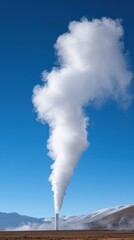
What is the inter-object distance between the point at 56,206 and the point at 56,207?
0.47 meters

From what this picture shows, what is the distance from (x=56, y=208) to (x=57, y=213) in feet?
13.7

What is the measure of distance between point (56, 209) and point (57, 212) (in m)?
2.72

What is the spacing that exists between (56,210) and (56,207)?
1898 millimetres

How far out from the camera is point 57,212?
15762cm

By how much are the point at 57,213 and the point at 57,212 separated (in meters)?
1.02

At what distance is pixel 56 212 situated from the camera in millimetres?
158000

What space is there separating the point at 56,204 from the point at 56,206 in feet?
5.86

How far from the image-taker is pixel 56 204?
15312 cm

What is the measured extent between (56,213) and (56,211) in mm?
1927

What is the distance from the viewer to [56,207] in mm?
154875

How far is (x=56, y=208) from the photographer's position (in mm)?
155125

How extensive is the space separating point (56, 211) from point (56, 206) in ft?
11.0

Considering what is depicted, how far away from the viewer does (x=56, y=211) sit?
6186 inches

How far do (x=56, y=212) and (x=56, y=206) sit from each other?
4357 mm
